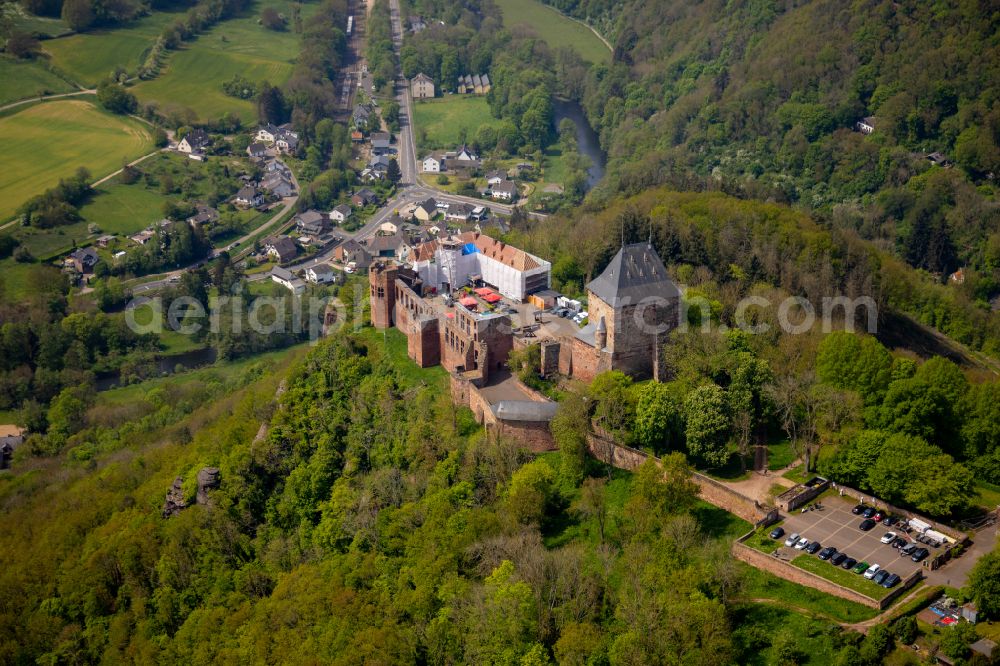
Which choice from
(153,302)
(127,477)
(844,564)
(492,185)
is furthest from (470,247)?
(492,185)

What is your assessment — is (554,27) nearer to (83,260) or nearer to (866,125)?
(866,125)

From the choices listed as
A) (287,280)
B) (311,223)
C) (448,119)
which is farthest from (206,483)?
(448,119)

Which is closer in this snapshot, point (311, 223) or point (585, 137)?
point (311, 223)

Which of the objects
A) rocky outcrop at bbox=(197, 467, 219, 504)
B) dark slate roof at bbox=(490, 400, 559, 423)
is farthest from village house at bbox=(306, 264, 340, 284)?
dark slate roof at bbox=(490, 400, 559, 423)

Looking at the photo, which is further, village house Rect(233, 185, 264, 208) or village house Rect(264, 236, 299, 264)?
village house Rect(233, 185, 264, 208)

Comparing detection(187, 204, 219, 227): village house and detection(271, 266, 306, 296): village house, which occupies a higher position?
detection(187, 204, 219, 227): village house

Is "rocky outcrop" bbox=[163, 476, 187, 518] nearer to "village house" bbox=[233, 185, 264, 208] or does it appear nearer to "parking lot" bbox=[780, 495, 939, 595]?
"parking lot" bbox=[780, 495, 939, 595]

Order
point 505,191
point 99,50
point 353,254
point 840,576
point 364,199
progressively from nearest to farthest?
point 840,576, point 353,254, point 505,191, point 364,199, point 99,50
